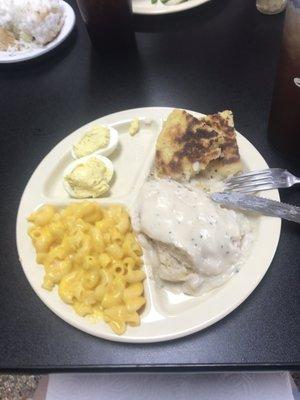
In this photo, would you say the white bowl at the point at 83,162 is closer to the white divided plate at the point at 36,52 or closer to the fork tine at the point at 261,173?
the fork tine at the point at 261,173

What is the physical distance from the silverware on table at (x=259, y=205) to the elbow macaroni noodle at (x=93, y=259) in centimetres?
27

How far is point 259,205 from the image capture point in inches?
42.4

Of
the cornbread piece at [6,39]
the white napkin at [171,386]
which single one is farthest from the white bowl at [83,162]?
the cornbread piece at [6,39]

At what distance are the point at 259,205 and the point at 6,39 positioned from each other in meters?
1.27

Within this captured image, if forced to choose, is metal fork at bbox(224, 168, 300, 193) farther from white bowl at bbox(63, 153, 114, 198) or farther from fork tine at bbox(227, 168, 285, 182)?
white bowl at bbox(63, 153, 114, 198)

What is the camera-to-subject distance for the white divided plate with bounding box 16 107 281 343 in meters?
0.95

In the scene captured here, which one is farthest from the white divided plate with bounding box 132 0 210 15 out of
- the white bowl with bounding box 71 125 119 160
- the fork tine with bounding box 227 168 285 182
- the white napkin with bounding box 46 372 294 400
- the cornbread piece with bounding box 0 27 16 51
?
the white napkin with bounding box 46 372 294 400

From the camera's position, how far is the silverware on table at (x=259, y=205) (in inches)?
41.9

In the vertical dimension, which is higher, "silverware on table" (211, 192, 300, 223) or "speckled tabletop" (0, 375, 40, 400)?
"silverware on table" (211, 192, 300, 223)

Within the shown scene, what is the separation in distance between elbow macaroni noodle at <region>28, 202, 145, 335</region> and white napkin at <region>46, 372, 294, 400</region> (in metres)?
0.21

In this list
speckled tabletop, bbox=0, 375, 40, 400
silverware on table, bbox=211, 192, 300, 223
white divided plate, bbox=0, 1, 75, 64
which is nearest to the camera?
silverware on table, bbox=211, 192, 300, 223

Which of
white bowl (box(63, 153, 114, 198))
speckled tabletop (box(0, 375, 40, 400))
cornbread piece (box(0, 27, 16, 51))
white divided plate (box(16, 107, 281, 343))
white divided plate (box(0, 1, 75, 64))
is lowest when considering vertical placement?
speckled tabletop (box(0, 375, 40, 400))

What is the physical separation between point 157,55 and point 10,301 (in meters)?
1.13

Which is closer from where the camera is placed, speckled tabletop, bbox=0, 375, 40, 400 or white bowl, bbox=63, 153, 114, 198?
white bowl, bbox=63, 153, 114, 198
